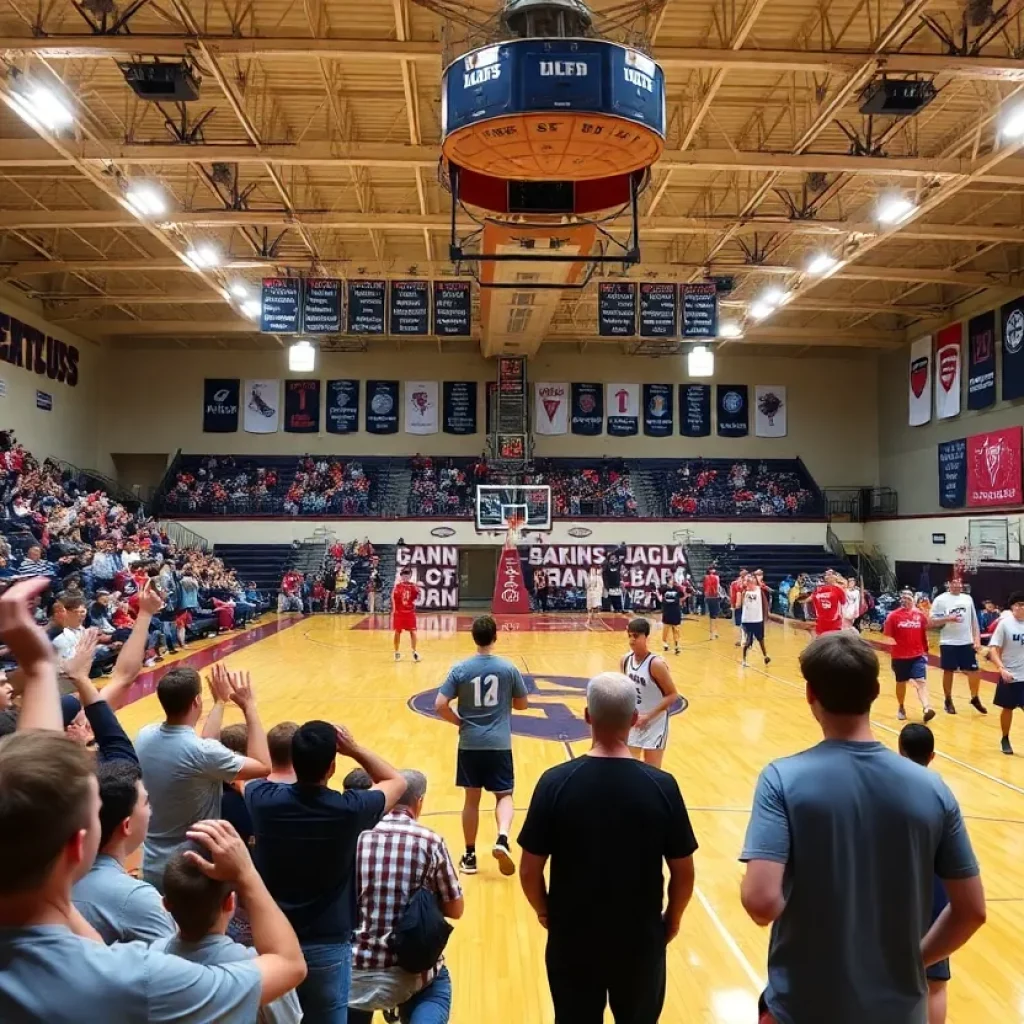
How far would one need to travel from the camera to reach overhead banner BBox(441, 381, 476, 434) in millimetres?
30547

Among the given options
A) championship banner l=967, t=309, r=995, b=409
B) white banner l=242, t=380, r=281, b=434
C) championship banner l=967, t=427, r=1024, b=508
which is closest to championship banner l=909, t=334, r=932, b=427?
championship banner l=967, t=309, r=995, b=409

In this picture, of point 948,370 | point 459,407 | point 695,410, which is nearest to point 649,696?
point 948,370

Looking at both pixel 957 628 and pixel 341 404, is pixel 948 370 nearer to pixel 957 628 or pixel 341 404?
pixel 957 628

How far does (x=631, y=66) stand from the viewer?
231 inches

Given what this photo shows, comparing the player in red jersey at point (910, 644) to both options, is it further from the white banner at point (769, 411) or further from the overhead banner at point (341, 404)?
the overhead banner at point (341, 404)

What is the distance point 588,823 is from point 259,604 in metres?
23.3

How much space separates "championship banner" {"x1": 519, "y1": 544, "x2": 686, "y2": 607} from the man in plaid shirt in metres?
25.2

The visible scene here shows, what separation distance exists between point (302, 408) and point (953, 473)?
843 inches

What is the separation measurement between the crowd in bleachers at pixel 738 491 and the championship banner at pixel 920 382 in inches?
175

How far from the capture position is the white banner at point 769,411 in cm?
3120

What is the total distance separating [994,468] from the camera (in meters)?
22.3

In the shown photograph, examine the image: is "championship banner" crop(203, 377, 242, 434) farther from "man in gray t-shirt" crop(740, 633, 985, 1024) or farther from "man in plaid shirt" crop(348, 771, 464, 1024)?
"man in gray t-shirt" crop(740, 633, 985, 1024)

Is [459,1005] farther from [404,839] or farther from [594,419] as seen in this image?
[594,419]

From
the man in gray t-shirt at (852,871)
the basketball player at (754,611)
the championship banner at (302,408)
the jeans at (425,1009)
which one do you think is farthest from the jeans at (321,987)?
the championship banner at (302,408)
